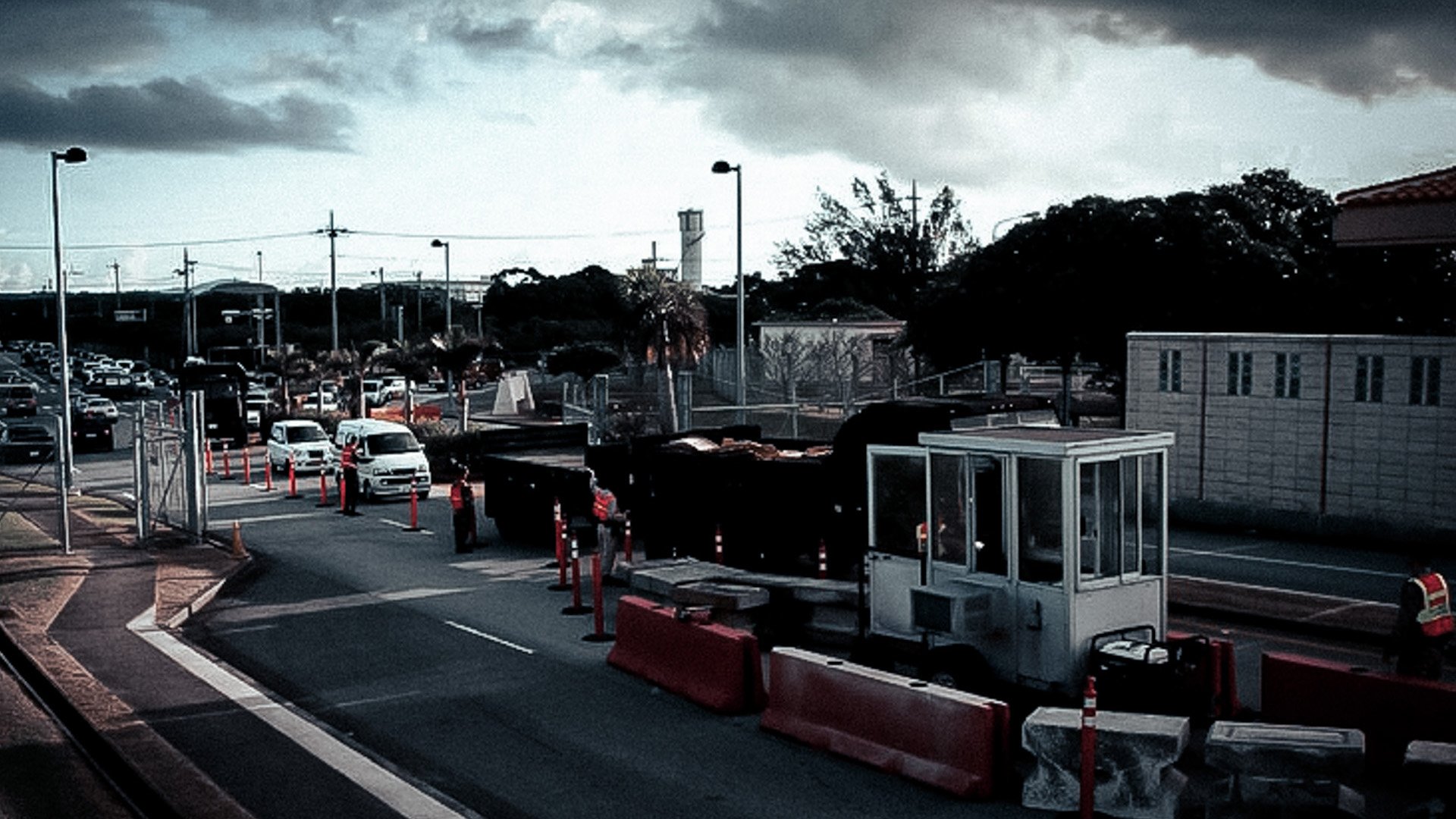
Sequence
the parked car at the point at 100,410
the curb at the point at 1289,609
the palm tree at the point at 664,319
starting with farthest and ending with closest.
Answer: the parked car at the point at 100,410 → the palm tree at the point at 664,319 → the curb at the point at 1289,609

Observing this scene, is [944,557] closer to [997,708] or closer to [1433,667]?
[997,708]

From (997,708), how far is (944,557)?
2.36 metres

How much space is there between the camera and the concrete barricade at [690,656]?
13.0 metres

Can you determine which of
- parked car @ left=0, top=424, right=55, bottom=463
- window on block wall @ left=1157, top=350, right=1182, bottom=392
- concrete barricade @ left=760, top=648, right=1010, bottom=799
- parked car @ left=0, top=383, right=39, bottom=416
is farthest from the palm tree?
parked car @ left=0, top=383, right=39, bottom=416

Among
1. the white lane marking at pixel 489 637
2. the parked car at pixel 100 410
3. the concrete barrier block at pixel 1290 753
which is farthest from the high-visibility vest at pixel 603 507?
the parked car at pixel 100 410

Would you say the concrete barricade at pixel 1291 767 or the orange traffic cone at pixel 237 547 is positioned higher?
the concrete barricade at pixel 1291 767

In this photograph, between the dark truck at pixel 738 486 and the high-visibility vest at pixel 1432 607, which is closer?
the high-visibility vest at pixel 1432 607

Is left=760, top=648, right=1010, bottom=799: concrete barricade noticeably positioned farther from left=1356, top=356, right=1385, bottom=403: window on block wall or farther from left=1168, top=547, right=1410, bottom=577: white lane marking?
left=1356, top=356, right=1385, bottom=403: window on block wall

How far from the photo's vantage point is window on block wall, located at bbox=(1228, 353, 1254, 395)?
24.9m

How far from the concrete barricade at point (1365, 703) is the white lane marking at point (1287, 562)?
10.2m

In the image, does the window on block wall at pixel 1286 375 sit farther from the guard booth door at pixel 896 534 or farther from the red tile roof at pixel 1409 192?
the guard booth door at pixel 896 534

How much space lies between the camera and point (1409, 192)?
2034cm

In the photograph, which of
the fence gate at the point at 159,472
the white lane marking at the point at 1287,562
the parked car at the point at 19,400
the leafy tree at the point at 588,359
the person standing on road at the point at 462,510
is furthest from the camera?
the leafy tree at the point at 588,359

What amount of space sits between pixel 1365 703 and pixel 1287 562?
1157 centimetres
